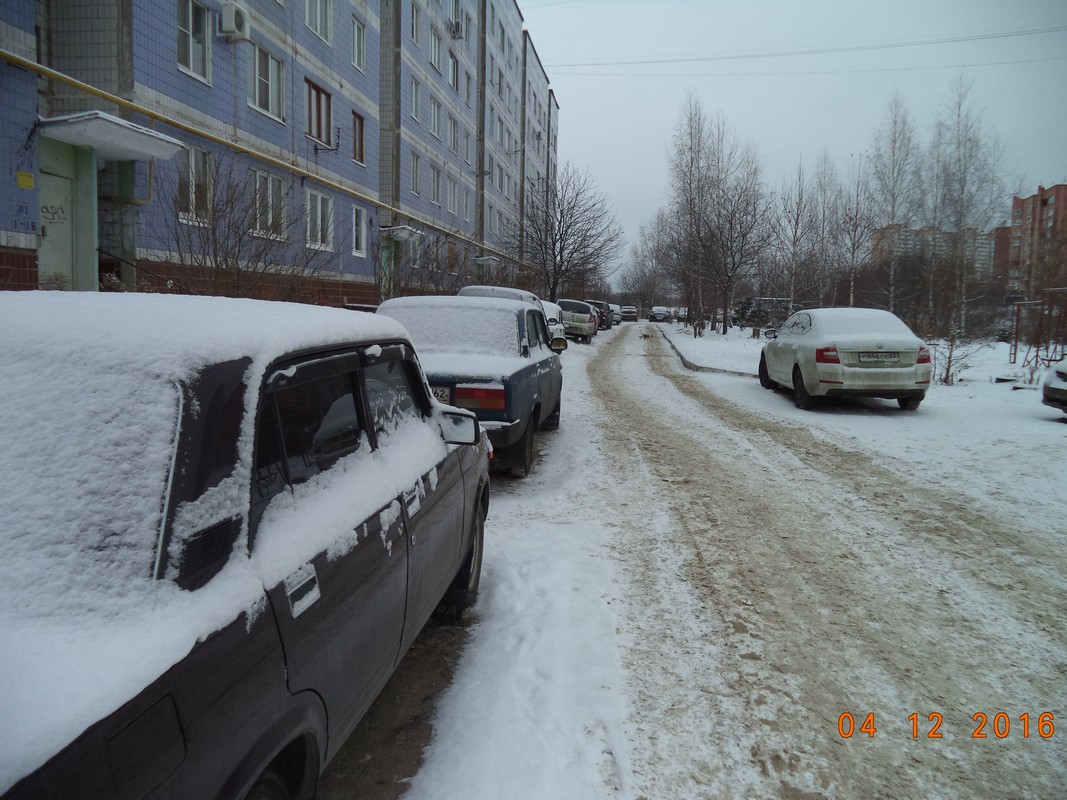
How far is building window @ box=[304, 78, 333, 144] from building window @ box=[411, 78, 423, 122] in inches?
340

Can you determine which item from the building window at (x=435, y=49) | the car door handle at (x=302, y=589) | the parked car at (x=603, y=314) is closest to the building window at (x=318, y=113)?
the building window at (x=435, y=49)

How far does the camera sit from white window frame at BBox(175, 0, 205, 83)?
44.1 feet

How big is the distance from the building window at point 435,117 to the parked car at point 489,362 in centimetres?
2605

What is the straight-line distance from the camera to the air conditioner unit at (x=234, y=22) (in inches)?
547

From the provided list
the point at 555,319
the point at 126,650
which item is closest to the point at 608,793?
the point at 126,650

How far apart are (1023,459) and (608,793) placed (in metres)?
7.14

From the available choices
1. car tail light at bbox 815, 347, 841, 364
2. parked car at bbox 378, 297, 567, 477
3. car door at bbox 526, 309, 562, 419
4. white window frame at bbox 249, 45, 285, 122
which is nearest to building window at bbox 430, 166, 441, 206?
white window frame at bbox 249, 45, 285, 122

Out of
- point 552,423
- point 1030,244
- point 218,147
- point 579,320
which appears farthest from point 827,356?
point 1030,244

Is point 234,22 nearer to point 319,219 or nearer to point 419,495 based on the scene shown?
point 319,219

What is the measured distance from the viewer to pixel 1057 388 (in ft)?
31.8

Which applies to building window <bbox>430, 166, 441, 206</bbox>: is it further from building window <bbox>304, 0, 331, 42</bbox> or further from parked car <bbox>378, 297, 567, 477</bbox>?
parked car <bbox>378, 297, 567, 477</bbox>

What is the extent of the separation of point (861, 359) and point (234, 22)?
13266 millimetres
